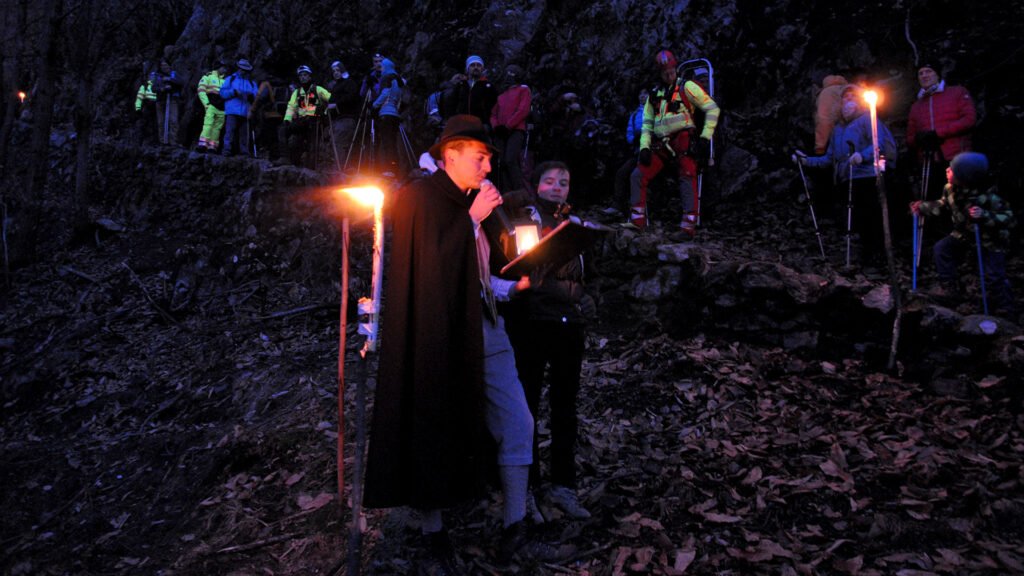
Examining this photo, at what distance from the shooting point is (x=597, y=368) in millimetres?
6918

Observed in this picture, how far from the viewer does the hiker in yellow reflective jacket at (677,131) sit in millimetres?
8562

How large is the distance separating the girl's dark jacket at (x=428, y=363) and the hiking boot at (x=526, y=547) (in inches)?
20.7

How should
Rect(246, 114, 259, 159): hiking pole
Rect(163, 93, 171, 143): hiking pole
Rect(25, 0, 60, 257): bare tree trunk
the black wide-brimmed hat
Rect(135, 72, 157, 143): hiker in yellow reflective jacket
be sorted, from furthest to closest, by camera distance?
Rect(135, 72, 157, 143): hiker in yellow reflective jacket → Rect(163, 93, 171, 143): hiking pole → Rect(246, 114, 259, 159): hiking pole → Rect(25, 0, 60, 257): bare tree trunk → the black wide-brimmed hat

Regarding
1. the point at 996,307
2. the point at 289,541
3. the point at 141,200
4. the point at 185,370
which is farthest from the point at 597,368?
the point at 141,200

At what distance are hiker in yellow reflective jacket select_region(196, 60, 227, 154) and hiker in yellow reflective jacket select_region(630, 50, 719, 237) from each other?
1361cm

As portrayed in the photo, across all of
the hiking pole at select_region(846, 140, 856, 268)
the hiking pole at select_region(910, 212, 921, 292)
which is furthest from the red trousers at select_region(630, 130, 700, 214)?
the hiking pole at select_region(910, 212, 921, 292)

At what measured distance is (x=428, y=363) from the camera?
3129 mm

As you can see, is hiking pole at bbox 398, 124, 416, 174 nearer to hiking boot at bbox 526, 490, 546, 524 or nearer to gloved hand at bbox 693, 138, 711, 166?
gloved hand at bbox 693, 138, 711, 166

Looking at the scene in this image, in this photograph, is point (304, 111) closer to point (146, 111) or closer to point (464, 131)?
point (146, 111)

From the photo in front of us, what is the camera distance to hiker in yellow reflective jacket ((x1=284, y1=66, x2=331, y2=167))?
49.1ft

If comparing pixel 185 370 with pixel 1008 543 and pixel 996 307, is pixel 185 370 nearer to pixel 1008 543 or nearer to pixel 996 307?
pixel 1008 543

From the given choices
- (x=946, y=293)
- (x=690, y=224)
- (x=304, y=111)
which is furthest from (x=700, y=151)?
(x=304, y=111)

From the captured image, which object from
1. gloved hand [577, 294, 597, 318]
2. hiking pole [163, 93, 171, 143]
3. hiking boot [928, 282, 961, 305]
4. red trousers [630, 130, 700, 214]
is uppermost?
hiking pole [163, 93, 171, 143]

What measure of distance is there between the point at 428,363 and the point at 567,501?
178 cm
